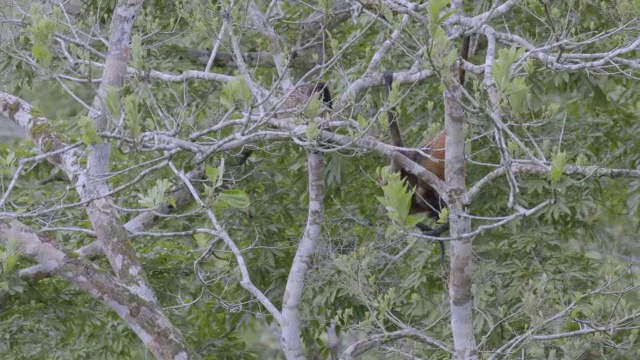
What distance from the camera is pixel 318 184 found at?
4820 mm

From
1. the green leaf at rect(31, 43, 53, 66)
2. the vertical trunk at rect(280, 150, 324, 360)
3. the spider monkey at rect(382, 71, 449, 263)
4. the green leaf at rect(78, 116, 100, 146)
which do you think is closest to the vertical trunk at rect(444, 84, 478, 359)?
the spider monkey at rect(382, 71, 449, 263)

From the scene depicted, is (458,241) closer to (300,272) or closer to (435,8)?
(300,272)

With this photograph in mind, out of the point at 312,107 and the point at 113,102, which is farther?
the point at 312,107

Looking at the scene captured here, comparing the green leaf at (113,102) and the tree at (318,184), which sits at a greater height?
the green leaf at (113,102)

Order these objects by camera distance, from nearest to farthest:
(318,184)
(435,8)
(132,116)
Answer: (435,8) < (132,116) < (318,184)

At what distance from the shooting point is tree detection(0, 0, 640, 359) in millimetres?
3828

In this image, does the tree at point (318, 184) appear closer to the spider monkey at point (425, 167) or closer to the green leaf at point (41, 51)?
the green leaf at point (41, 51)

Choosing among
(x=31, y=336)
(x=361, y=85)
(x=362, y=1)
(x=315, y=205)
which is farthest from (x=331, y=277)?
(x=362, y=1)

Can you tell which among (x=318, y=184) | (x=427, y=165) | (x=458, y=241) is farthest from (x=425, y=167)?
(x=458, y=241)

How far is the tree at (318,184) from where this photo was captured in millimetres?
3828

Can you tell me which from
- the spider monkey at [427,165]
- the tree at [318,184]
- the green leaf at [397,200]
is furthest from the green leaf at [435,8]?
the spider monkey at [427,165]

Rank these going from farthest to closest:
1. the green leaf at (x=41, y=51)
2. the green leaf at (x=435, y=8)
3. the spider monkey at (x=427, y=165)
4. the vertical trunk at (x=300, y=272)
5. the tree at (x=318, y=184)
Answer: the spider monkey at (x=427, y=165)
the vertical trunk at (x=300, y=272)
the tree at (x=318, y=184)
the green leaf at (x=41, y=51)
the green leaf at (x=435, y=8)

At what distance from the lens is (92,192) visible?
4.57 metres

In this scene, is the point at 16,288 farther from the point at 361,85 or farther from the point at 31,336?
the point at 361,85
